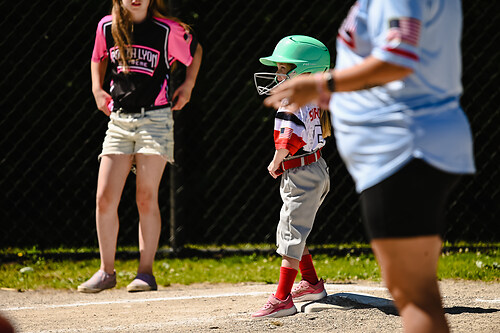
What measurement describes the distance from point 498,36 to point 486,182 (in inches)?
48.0

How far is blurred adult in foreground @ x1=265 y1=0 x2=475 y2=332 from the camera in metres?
1.92

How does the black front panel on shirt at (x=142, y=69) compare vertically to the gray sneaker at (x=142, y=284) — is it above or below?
above

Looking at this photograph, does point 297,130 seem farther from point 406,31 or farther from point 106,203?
point 406,31

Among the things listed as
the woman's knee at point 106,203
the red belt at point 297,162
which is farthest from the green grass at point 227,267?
the red belt at point 297,162

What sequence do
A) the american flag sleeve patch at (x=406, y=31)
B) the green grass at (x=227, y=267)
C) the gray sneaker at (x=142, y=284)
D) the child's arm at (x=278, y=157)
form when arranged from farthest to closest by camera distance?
the green grass at (x=227, y=267) < the gray sneaker at (x=142, y=284) < the child's arm at (x=278, y=157) < the american flag sleeve patch at (x=406, y=31)

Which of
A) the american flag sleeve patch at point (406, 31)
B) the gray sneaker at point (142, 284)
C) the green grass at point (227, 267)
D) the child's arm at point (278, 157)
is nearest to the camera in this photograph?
the american flag sleeve patch at point (406, 31)

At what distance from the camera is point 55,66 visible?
19.5 ft

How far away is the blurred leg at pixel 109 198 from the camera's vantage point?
4336 millimetres

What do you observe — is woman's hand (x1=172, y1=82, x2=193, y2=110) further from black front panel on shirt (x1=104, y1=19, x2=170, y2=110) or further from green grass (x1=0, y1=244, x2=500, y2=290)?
green grass (x1=0, y1=244, x2=500, y2=290)

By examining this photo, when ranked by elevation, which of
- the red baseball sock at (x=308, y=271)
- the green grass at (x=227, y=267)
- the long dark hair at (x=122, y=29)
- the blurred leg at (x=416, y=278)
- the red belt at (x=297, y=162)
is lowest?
the green grass at (x=227, y=267)

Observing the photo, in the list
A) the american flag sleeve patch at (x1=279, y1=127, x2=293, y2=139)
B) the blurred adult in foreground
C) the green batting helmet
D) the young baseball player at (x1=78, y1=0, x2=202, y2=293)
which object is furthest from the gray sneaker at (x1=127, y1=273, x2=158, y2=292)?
the blurred adult in foreground

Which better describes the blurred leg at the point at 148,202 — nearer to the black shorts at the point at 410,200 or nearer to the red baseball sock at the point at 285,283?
the red baseball sock at the point at 285,283

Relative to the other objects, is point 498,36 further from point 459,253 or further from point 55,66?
point 55,66

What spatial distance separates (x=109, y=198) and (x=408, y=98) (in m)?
2.68
